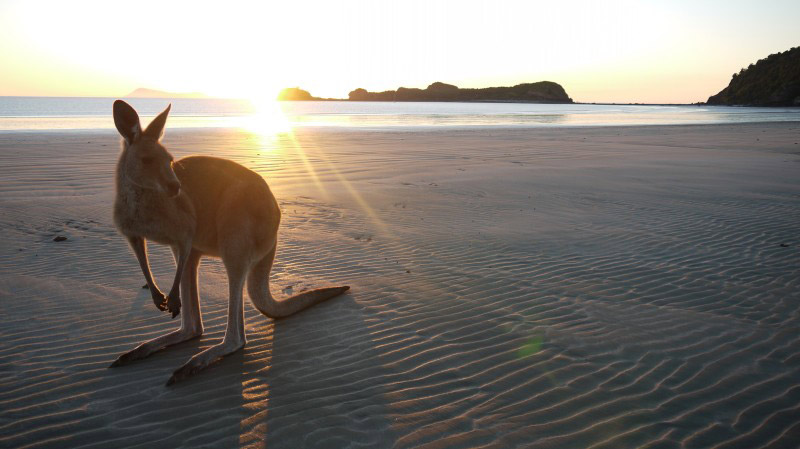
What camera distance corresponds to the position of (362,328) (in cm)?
369

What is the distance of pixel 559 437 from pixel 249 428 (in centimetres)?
147

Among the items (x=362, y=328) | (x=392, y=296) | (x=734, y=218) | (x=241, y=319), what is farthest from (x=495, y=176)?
(x=241, y=319)

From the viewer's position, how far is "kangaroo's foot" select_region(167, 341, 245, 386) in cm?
291

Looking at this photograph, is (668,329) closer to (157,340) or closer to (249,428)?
(249,428)

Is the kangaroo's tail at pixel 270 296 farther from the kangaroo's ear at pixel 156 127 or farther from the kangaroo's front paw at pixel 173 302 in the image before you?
the kangaroo's ear at pixel 156 127

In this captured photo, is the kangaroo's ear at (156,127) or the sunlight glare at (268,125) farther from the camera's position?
the sunlight glare at (268,125)

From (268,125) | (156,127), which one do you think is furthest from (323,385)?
(268,125)

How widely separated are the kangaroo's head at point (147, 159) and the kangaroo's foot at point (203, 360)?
1.01m

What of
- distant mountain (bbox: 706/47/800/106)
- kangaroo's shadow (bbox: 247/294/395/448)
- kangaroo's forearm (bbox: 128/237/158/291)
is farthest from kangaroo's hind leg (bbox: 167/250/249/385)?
distant mountain (bbox: 706/47/800/106)

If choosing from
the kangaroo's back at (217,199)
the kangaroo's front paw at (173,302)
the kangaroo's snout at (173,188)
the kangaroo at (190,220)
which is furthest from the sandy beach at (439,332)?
the kangaroo's snout at (173,188)

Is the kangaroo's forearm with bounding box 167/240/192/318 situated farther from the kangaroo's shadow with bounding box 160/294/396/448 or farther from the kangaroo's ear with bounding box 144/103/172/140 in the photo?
the kangaroo's ear with bounding box 144/103/172/140

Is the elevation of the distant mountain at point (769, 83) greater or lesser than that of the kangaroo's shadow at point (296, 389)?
greater

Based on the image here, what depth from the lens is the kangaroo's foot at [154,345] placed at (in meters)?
3.11

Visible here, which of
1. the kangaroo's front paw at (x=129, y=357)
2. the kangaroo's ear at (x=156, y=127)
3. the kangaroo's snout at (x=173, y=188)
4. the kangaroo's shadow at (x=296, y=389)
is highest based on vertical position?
the kangaroo's ear at (x=156, y=127)
